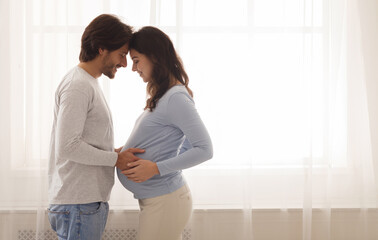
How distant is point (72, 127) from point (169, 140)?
0.41 m

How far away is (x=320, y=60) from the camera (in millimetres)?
2250

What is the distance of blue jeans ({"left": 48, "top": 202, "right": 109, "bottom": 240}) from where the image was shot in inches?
58.6

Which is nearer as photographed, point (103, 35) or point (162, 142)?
point (103, 35)

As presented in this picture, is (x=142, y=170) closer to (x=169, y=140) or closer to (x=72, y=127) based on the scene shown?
(x=169, y=140)

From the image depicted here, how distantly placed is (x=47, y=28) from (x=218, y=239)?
1.55 m

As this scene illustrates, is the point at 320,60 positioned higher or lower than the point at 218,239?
higher

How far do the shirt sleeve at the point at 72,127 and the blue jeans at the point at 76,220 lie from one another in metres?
0.19

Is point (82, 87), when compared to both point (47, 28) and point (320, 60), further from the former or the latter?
point (320, 60)

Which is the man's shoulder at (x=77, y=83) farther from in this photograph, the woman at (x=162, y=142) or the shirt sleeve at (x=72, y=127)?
the woman at (x=162, y=142)

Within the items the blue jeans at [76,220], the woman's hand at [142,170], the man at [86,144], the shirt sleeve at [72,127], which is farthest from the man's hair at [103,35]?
the blue jeans at [76,220]

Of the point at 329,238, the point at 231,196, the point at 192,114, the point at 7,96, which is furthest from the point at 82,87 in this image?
the point at 329,238

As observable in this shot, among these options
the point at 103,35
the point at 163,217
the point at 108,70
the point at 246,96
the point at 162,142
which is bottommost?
the point at 163,217

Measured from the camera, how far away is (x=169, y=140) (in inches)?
64.3

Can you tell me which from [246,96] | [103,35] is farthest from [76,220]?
[246,96]
